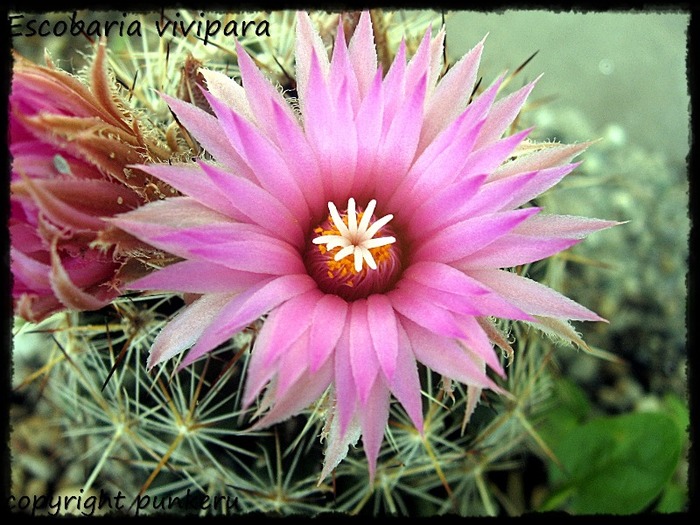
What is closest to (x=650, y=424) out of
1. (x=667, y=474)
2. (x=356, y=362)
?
(x=667, y=474)

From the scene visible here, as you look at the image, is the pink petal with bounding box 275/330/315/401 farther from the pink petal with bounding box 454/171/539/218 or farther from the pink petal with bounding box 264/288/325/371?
the pink petal with bounding box 454/171/539/218

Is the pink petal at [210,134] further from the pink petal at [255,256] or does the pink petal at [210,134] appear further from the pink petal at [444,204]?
the pink petal at [444,204]

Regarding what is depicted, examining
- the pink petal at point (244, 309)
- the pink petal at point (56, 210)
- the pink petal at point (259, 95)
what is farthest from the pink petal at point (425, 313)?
the pink petal at point (56, 210)

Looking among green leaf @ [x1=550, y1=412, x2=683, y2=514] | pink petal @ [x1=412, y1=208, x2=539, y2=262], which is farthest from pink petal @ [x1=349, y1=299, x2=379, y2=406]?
green leaf @ [x1=550, y1=412, x2=683, y2=514]

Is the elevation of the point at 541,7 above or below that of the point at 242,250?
above

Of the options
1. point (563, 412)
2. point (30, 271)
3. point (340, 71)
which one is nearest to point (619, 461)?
point (563, 412)

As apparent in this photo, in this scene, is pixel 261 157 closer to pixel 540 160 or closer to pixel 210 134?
pixel 210 134

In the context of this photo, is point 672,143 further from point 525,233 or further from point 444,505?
point 525,233
